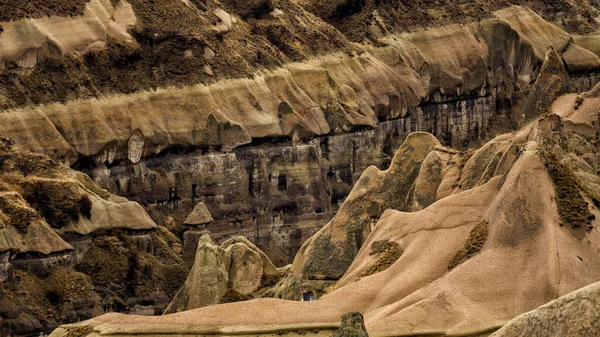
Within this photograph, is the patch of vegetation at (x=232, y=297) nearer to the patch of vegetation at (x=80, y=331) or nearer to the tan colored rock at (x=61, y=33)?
the patch of vegetation at (x=80, y=331)

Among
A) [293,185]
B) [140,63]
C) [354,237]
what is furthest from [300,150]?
[354,237]

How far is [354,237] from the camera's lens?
291ft

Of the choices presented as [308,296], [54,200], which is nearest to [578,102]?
[308,296]

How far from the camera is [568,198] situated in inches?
2862

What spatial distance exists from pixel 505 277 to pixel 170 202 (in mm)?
70458

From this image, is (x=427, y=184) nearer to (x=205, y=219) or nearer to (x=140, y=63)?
(x=205, y=219)

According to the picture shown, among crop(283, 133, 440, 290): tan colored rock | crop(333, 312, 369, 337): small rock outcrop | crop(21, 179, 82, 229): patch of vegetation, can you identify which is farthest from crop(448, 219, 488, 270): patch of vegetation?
crop(21, 179, 82, 229): patch of vegetation

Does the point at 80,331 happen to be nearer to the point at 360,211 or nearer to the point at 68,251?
the point at 360,211

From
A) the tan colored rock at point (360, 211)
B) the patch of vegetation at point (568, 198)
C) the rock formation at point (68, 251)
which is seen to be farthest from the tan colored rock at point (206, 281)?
the rock formation at point (68, 251)

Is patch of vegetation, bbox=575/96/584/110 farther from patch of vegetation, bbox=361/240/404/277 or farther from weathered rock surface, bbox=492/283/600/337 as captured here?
weathered rock surface, bbox=492/283/600/337

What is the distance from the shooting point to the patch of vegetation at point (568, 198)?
72.1 metres

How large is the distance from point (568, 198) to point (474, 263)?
3.91 m

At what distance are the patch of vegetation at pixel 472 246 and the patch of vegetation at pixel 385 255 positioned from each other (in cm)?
504

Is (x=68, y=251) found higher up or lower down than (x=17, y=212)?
lower down
